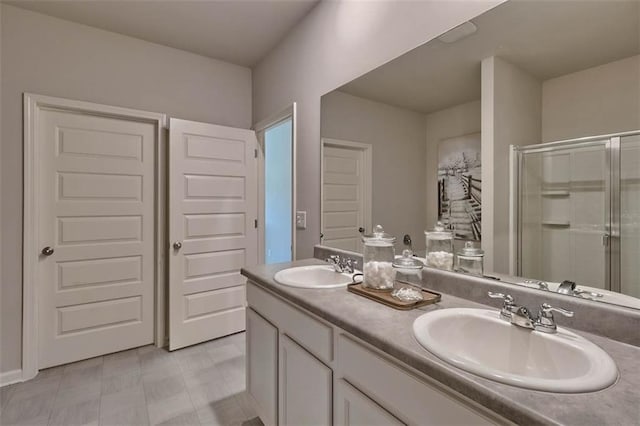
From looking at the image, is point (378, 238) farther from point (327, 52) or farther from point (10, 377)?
point (10, 377)

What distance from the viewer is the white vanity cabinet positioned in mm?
736

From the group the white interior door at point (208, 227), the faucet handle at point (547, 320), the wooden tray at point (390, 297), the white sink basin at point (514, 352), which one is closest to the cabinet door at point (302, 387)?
the wooden tray at point (390, 297)

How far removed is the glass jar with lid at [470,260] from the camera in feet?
4.06

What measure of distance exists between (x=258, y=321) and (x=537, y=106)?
5.03 feet

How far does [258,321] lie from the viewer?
63.9 inches

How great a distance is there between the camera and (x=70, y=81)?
2320 mm

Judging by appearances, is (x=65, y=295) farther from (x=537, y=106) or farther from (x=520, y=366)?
(x=537, y=106)

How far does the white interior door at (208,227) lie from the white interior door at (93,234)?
284 mm

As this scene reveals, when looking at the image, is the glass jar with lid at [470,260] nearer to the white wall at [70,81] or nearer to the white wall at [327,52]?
the white wall at [327,52]

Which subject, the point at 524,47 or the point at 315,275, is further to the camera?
the point at 315,275

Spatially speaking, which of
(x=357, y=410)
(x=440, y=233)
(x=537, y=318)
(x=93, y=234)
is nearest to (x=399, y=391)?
(x=357, y=410)

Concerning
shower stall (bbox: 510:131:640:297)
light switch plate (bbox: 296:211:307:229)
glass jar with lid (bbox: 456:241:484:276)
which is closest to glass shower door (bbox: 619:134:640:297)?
shower stall (bbox: 510:131:640:297)

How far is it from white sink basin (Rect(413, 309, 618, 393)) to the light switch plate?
1.40 meters

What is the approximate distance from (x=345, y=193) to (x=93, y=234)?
204 centimetres
